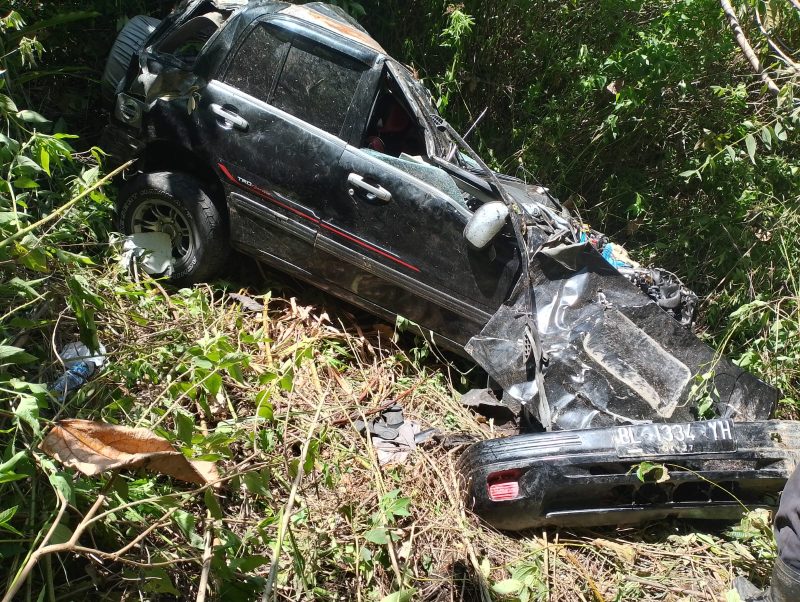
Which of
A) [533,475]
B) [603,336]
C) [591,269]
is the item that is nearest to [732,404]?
[603,336]

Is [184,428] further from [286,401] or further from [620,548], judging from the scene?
[620,548]

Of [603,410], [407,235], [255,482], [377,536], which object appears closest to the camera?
[255,482]

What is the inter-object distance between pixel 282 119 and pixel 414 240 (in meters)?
1.08

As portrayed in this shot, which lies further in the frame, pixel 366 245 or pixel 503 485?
pixel 366 245

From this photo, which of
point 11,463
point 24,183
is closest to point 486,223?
point 24,183

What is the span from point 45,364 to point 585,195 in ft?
16.6

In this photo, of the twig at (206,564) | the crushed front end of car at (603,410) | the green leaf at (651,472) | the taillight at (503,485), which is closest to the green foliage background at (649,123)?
the crushed front end of car at (603,410)

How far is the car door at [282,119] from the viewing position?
405cm

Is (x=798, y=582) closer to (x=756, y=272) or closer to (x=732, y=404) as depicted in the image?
(x=732, y=404)

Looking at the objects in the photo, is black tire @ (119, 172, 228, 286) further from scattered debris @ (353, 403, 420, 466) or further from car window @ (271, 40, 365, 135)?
scattered debris @ (353, 403, 420, 466)

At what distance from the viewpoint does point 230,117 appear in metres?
4.12

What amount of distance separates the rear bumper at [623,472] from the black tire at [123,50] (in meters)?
3.48

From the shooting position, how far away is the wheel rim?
14.3ft

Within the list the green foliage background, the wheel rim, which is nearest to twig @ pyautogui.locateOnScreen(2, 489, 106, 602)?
the wheel rim
